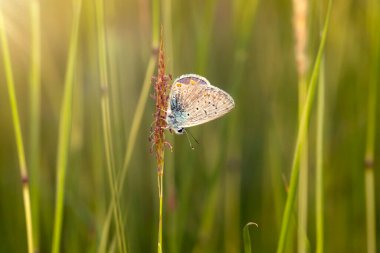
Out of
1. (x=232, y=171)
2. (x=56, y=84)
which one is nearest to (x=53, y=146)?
(x=56, y=84)

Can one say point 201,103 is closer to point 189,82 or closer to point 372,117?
point 189,82

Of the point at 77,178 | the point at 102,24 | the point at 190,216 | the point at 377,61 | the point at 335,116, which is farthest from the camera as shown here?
the point at 335,116

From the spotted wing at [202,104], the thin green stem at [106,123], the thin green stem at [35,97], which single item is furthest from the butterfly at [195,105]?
the thin green stem at [35,97]

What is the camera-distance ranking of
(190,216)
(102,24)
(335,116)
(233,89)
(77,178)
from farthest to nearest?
1. (335,116)
2. (190,216)
3. (77,178)
4. (233,89)
5. (102,24)

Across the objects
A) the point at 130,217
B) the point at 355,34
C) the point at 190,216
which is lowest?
the point at 190,216

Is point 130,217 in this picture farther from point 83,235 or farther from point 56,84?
point 56,84

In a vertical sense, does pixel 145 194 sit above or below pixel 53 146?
below

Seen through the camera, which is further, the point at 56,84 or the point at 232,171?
the point at 56,84

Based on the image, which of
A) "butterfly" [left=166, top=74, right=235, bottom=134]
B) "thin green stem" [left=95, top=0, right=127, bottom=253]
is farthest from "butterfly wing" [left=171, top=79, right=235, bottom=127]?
"thin green stem" [left=95, top=0, right=127, bottom=253]
